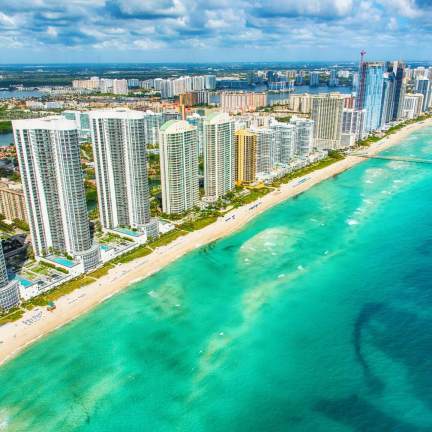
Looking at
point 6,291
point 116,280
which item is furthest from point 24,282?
point 116,280

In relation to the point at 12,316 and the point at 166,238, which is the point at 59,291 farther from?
the point at 166,238

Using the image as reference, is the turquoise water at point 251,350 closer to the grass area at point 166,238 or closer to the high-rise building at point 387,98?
the grass area at point 166,238

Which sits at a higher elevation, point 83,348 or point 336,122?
point 336,122

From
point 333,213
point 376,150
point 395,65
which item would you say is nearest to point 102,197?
point 333,213

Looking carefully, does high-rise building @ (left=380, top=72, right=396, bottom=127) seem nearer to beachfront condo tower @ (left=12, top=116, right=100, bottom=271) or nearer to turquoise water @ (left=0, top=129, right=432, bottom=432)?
turquoise water @ (left=0, top=129, right=432, bottom=432)

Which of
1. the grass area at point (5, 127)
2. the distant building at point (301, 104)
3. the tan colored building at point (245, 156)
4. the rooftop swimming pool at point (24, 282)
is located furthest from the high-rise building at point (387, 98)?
the rooftop swimming pool at point (24, 282)

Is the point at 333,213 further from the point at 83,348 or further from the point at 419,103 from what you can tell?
the point at 419,103
